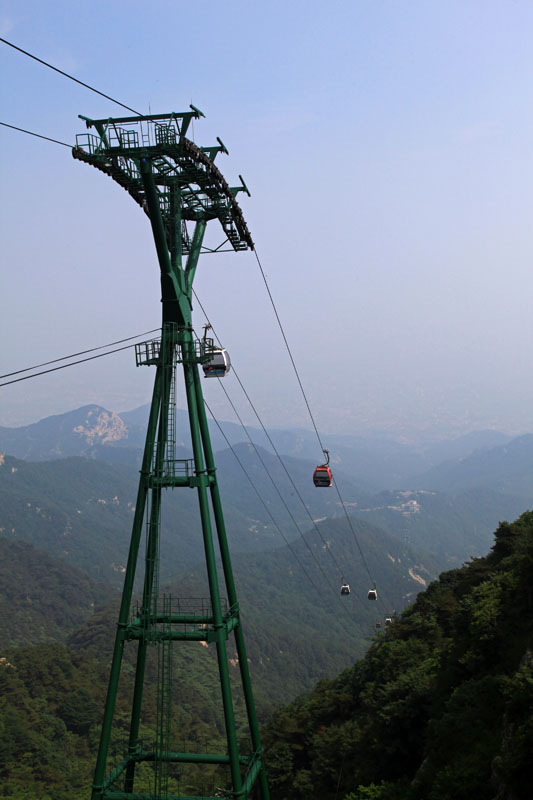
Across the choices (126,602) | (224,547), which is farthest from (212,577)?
(126,602)

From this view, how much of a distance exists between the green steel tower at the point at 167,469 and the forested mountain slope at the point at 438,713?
738 centimetres

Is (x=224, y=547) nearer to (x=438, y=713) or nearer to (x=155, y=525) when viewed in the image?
(x=155, y=525)

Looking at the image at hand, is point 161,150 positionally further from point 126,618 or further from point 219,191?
point 126,618

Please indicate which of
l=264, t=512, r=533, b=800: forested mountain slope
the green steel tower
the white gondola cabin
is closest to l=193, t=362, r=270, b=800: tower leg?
the green steel tower

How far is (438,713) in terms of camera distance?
27.1 metres

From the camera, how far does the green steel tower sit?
17578 mm

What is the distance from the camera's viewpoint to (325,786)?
118 ft

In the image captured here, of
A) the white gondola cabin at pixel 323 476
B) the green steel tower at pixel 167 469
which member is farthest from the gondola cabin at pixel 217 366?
the white gondola cabin at pixel 323 476

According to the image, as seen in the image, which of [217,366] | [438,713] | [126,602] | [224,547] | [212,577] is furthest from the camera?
[438,713]

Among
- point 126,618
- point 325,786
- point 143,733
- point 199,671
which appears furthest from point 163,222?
point 199,671

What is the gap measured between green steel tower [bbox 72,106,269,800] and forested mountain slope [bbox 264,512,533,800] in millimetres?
7377

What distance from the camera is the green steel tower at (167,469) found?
57.7ft

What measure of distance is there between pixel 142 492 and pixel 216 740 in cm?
10097

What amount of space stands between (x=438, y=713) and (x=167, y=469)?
18.0 m
